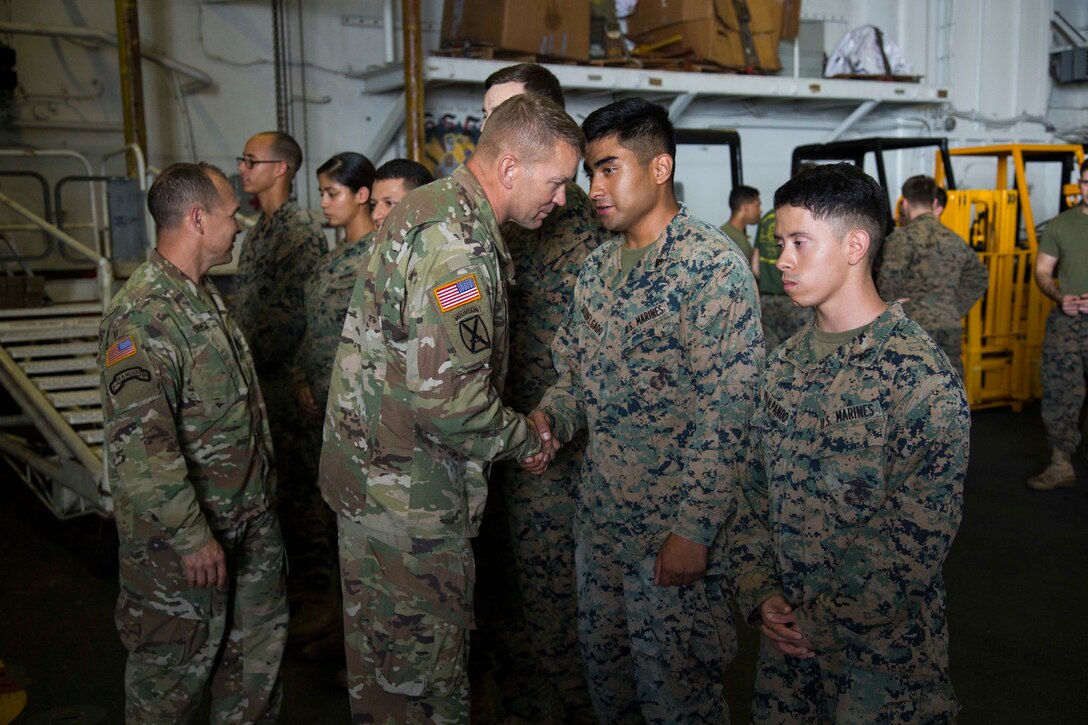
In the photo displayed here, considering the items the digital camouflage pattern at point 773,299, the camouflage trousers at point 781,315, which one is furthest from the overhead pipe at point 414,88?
the camouflage trousers at point 781,315

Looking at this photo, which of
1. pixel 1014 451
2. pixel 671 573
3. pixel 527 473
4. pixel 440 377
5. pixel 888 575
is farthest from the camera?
pixel 1014 451

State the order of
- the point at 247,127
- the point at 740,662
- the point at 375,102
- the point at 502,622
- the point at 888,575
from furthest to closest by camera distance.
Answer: the point at 375,102, the point at 247,127, the point at 740,662, the point at 502,622, the point at 888,575

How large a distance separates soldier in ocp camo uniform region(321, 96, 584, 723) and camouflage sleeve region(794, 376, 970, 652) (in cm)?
75

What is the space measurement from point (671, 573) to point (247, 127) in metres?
6.50

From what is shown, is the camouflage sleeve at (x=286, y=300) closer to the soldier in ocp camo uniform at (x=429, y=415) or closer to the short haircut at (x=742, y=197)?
the soldier in ocp camo uniform at (x=429, y=415)

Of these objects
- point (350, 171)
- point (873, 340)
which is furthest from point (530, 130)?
point (350, 171)

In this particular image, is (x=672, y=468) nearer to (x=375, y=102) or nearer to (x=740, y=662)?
(x=740, y=662)

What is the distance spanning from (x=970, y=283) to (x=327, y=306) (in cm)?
452

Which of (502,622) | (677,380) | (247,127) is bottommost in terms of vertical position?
(502,622)

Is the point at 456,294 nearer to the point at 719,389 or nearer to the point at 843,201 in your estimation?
the point at 719,389

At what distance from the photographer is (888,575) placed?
4.90 feet

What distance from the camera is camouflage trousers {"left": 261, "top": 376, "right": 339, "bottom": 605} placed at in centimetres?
355

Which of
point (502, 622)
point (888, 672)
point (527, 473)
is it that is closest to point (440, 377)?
point (527, 473)

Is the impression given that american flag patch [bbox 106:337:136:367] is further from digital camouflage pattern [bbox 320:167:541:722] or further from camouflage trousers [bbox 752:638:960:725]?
camouflage trousers [bbox 752:638:960:725]
